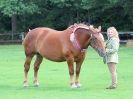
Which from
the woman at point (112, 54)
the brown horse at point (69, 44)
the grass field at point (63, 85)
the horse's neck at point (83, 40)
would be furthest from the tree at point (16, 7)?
the woman at point (112, 54)

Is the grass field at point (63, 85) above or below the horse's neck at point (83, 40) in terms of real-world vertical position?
below

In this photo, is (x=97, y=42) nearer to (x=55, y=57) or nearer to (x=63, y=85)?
(x=55, y=57)

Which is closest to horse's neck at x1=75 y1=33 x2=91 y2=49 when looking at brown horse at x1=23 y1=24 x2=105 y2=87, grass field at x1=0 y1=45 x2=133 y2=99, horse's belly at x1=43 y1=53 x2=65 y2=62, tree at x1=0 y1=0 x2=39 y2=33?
brown horse at x1=23 y1=24 x2=105 y2=87

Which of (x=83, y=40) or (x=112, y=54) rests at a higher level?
(x=83, y=40)

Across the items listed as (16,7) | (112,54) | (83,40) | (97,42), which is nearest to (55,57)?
(83,40)

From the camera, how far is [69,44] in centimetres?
1638

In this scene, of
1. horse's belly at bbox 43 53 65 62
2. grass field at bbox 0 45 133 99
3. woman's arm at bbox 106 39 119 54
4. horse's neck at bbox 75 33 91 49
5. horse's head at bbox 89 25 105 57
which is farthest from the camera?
horse's belly at bbox 43 53 65 62

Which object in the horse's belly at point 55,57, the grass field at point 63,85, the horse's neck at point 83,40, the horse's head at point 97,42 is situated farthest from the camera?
the horse's belly at point 55,57

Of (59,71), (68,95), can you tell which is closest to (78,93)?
(68,95)

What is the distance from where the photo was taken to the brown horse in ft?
52.4

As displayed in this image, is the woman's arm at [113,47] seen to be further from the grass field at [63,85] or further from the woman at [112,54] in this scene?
the grass field at [63,85]

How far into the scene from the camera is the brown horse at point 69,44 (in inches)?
629

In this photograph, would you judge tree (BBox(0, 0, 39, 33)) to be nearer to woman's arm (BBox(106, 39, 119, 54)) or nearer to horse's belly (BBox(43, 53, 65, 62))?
horse's belly (BBox(43, 53, 65, 62))

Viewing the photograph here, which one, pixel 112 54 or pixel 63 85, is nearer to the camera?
pixel 112 54
